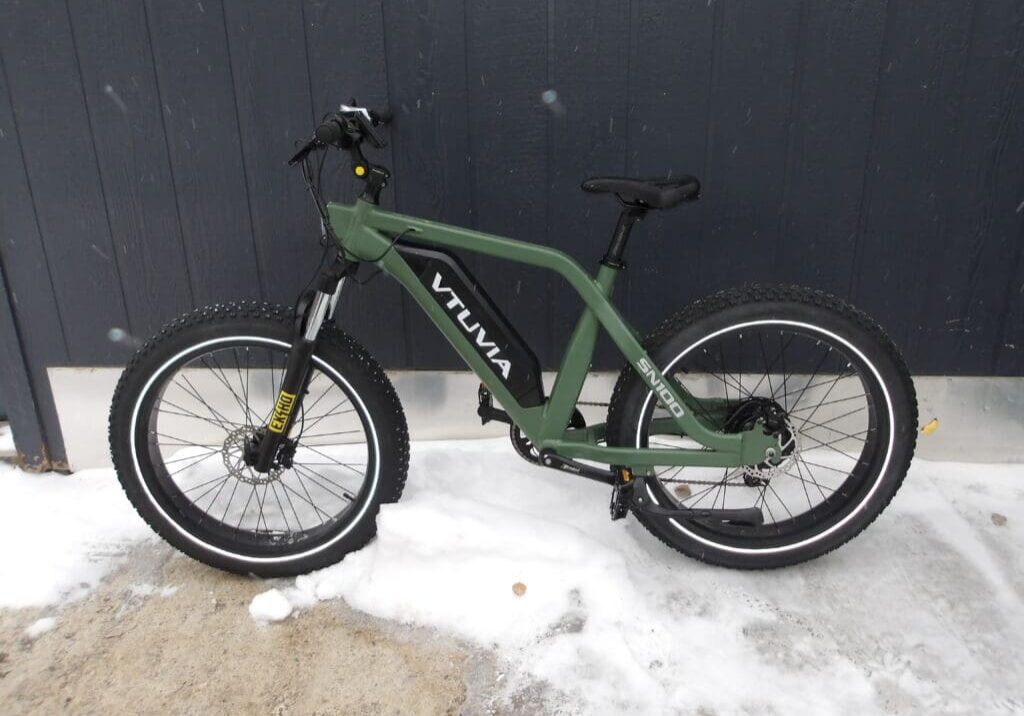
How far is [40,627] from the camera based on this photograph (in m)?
2.13

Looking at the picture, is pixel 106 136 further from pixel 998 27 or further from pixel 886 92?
pixel 998 27

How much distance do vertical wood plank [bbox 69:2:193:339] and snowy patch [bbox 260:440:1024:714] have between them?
1161 millimetres

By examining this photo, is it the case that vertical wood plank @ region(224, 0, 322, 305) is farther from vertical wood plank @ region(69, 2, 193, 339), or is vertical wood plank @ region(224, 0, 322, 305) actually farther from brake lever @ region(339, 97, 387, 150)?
brake lever @ region(339, 97, 387, 150)

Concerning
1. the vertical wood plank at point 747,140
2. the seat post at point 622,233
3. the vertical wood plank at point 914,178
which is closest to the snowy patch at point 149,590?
the seat post at point 622,233

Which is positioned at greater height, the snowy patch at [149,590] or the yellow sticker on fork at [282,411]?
the yellow sticker on fork at [282,411]

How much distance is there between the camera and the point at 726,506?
253 cm

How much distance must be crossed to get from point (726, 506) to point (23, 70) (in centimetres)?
275

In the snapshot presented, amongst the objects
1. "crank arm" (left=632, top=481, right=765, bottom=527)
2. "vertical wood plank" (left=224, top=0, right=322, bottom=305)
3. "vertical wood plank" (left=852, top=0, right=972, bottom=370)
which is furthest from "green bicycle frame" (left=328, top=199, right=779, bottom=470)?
"vertical wood plank" (left=852, top=0, right=972, bottom=370)

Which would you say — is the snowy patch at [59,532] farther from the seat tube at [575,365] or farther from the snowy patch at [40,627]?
the seat tube at [575,365]

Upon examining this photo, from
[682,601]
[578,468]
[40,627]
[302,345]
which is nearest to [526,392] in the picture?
[578,468]

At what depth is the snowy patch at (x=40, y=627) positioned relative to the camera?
6.92ft

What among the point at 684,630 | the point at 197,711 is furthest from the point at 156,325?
the point at 684,630

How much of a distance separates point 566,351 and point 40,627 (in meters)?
1.71

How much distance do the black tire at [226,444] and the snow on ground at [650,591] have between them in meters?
0.09
